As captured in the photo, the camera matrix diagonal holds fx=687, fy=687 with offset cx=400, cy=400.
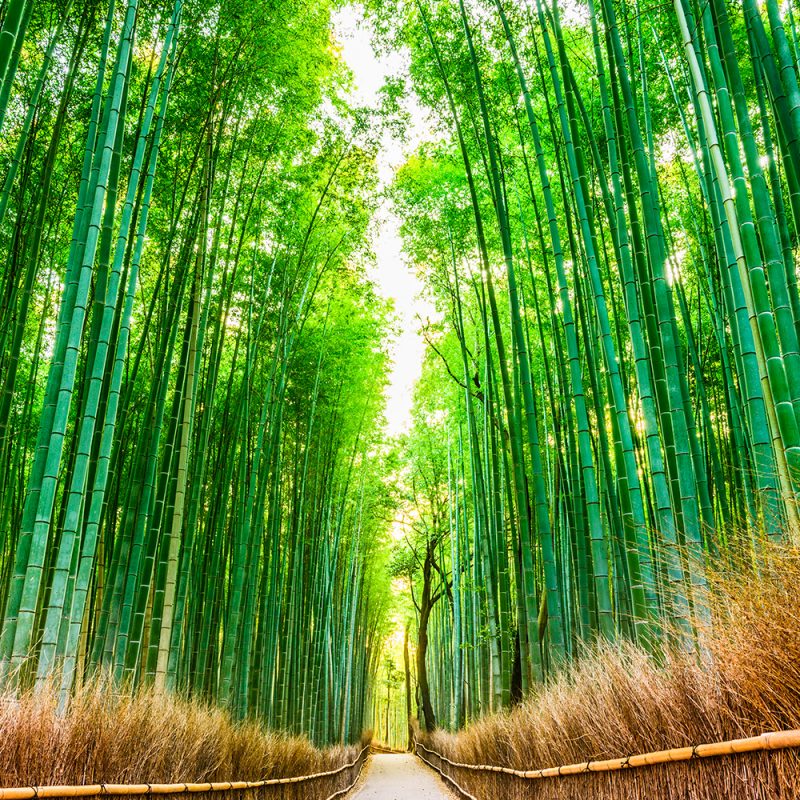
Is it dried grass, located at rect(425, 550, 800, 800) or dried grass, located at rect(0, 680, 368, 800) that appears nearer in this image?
dried grass, located at rect(425, 550, 800, 800)

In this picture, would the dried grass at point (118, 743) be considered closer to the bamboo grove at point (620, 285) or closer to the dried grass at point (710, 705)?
the dried grass at point (710, 705)

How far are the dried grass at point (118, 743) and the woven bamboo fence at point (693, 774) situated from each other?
144cm

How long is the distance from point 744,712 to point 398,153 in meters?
5.71

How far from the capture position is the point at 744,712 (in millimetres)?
1451

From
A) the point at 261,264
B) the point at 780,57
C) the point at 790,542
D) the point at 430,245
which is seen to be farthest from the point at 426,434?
the point at 790,542

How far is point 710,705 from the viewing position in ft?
5.11

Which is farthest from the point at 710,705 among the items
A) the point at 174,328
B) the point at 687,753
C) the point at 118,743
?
the point at 174,328

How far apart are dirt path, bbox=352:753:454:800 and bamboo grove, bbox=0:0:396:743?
99 centimetres

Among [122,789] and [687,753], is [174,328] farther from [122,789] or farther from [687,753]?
[687,753]

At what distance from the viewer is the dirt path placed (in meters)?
6.75

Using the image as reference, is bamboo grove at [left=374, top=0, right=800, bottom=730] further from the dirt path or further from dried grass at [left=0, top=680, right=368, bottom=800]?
dried grass at [left=0, top=680, right=368, bottom=800]

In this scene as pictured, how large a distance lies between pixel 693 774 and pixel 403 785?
7.36 m

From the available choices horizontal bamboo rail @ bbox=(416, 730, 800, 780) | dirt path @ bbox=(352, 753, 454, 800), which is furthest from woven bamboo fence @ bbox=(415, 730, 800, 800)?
dirt path @ bbox=(352, 753, 454, 800)

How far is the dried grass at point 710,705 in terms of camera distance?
1307mm
